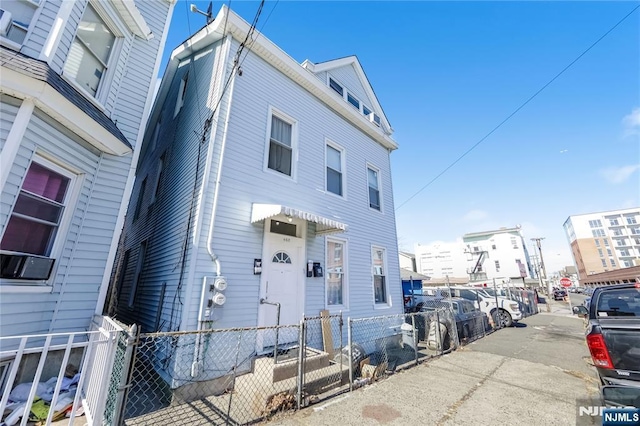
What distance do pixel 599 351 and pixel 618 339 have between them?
28cm

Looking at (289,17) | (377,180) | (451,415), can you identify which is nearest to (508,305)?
(377,180)

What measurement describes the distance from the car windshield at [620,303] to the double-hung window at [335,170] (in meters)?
5.79

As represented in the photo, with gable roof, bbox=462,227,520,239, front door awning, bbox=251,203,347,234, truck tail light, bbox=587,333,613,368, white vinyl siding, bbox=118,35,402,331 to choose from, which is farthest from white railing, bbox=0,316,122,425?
gable roof, bbox=462,227,520,239

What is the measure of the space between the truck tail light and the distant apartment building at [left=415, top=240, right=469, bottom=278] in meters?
48.6

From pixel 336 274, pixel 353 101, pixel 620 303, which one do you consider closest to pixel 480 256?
pixel 353 101

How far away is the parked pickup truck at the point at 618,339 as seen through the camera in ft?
10.2

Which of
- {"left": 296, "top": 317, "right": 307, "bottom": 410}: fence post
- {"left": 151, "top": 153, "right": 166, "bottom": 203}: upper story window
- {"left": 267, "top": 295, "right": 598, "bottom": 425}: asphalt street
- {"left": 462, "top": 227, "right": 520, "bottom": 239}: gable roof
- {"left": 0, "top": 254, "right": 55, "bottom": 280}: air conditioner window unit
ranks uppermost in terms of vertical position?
{"left": 462, "top": 227, "right": 520, "bottom": 239}: gable roof

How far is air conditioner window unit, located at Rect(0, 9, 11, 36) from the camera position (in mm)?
3602

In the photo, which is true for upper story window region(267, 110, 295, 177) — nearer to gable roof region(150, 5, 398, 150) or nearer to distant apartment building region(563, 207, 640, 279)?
gable roof region(150, 5, 398, 150)

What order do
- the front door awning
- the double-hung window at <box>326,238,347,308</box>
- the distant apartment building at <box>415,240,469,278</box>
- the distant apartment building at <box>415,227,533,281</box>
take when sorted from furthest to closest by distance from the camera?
the distant apartment building at <box>415,240,469,278</box> < the distant apartment building at <box>415,227,533,281</box> < the double-hung window at <box>326,238,347,308</box> < the front door awning

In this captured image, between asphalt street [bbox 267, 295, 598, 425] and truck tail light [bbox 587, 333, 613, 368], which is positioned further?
asphalt street [bbox 267, 295, 598, 425]

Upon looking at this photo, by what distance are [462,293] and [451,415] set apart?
38.2 ft

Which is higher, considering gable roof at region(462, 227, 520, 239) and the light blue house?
gable roof at region(462, 227, 520, 239)

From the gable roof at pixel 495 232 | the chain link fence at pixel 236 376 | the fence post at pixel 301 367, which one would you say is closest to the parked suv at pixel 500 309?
the chain link fence at pixel 236 376
